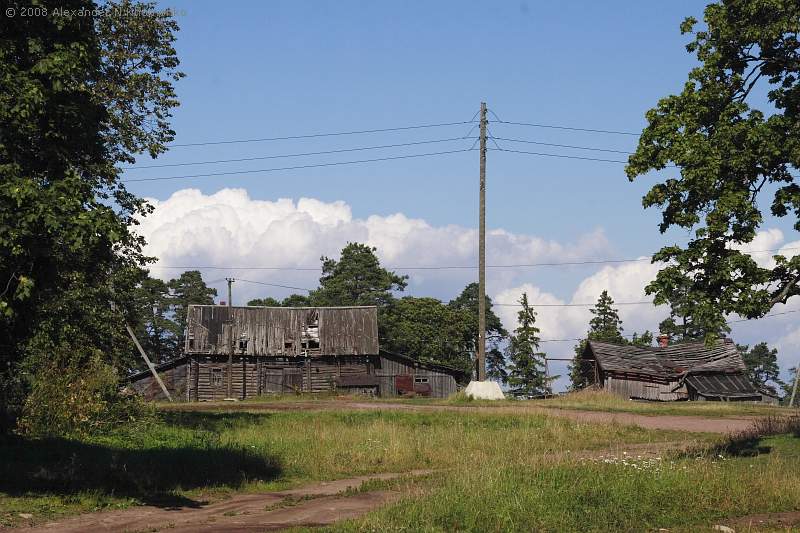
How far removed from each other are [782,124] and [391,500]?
11.8 metres

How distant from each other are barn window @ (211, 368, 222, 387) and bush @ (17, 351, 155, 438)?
41328 millimetres

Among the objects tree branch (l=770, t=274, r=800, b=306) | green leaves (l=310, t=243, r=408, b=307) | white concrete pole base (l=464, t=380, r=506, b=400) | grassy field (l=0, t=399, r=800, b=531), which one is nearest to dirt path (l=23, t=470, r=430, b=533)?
grassy field (l=0, t=399, r=800, b=531)

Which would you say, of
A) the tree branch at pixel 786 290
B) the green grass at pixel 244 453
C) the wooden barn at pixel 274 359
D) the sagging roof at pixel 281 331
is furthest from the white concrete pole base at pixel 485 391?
the sagging roof at pixel 281 331

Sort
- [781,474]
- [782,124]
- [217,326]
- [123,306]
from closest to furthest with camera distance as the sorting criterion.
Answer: [781,474]
[782,124]
[123,306]
[217,326]

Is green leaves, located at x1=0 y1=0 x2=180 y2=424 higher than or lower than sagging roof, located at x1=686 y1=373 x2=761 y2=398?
higher

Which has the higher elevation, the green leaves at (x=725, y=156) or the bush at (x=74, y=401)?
the green leaves at (x=725, y=156)

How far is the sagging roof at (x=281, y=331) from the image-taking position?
210 feet

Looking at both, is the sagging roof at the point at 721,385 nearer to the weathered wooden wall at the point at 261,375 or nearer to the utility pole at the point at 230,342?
the weathered wooden wall at the point at 261,375

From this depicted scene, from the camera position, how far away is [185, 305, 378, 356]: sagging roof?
64.1 meters

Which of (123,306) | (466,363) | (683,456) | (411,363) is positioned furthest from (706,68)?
(466,363)

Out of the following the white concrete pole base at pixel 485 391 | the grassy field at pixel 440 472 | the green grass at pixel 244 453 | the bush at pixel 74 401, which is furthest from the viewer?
the white concrete pole base at pixel 485 391

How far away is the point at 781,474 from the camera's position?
1569cm

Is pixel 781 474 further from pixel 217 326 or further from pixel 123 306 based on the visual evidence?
pixel 217 326

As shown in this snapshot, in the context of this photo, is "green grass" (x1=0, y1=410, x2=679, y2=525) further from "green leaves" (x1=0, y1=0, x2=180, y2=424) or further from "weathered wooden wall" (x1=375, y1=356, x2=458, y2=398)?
"weathered wooden wall" (x1=375, y1=356, x2=458, y2=398)
